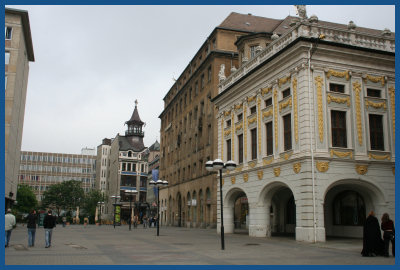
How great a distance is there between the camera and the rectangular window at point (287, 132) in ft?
87.3

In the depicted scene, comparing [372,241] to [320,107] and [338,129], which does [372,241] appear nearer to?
[338,129]

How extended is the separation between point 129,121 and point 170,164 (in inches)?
1929

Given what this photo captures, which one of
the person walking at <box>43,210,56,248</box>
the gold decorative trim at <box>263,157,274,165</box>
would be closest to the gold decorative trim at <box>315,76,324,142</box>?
the gold decorative trim at <box>263,157,274,165</box>

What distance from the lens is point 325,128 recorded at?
82.0 feet

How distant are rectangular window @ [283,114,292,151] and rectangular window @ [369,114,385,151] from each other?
4.74 m

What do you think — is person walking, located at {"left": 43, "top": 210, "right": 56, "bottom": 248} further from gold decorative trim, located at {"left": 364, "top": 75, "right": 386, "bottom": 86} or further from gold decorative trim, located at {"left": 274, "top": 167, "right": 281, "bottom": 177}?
gold decorative trim, located at {"left": 364, "top": 75, "right": 386, "bottom": 86}

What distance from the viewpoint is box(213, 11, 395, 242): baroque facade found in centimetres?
2450

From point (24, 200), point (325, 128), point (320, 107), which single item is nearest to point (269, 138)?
point (325, 128)

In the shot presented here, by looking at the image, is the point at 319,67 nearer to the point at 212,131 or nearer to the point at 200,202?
the point at 212,131

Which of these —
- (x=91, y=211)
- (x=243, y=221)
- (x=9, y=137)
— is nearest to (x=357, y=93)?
(x=243, y=221)

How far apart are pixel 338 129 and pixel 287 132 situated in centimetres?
309

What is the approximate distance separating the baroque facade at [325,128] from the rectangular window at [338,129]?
2.3 inches

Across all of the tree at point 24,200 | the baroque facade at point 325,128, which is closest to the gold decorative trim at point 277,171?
the baroque facade at point 325,128

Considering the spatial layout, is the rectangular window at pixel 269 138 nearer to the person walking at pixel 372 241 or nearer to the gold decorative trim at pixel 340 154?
the gold decorative trim at pixel 340 154
